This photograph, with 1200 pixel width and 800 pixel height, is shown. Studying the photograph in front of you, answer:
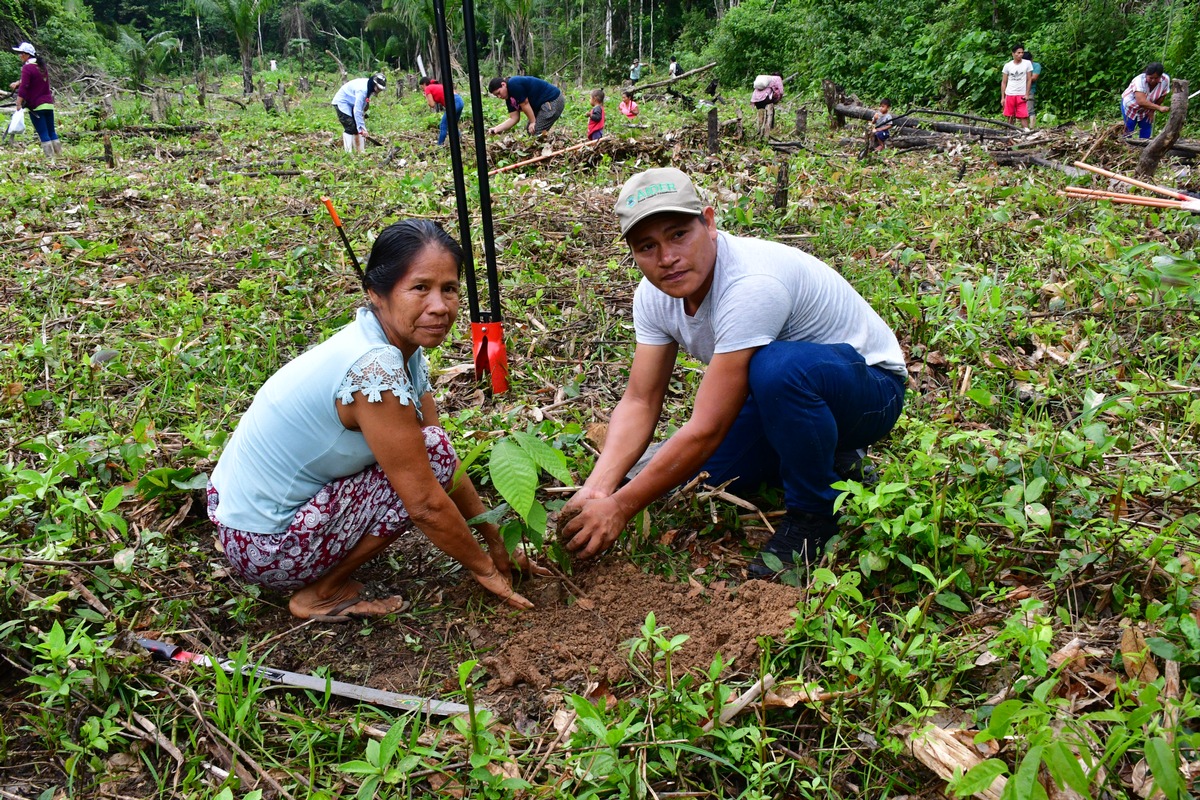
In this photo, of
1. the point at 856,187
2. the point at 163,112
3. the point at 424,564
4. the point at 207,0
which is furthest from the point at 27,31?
the point at 424,564

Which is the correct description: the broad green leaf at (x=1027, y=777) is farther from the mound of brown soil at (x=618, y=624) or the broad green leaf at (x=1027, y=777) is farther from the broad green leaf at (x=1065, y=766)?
the mound of brown soil at (x=618, y=624)

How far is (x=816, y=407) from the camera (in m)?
2.25

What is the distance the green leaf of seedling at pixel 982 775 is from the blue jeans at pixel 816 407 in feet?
3.30

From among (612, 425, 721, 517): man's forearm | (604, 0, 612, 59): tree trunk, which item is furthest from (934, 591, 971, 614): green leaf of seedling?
(604, 0, 612, 59): tree trunk

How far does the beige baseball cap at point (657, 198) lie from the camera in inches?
83.3

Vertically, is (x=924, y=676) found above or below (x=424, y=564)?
above

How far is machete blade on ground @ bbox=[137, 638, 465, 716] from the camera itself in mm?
1899

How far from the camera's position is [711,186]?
661cm

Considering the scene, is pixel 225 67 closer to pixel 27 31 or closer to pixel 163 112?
pixel 27 31

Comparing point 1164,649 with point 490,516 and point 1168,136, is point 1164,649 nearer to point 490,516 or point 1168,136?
point 490,516

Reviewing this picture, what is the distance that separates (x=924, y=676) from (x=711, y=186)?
5.32m

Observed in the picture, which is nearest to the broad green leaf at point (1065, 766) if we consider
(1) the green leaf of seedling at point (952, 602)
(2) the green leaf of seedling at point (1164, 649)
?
(2) the green leaf of seedling at point (1164, 649)

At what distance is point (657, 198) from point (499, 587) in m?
1.11

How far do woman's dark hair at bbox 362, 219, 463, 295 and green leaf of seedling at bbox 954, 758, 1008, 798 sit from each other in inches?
59.9
